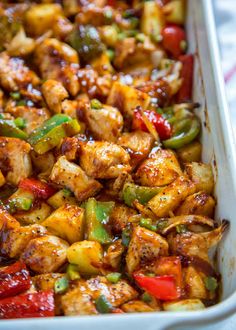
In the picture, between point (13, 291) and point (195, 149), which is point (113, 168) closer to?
point (195, 149)

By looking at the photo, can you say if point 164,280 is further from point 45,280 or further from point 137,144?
point 137,144

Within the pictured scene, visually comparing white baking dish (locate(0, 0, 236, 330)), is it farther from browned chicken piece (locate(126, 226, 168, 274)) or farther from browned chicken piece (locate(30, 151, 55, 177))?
browned chicken piece (locate(30, 151, 55, 177))

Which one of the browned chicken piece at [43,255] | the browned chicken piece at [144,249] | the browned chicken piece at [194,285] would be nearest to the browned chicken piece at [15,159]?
the browned chicken piece at [43,255]

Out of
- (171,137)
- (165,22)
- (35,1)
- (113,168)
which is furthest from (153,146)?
(35,1)

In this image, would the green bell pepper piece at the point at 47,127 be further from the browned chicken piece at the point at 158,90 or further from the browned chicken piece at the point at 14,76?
the browned chicken piece at the point at 158,90

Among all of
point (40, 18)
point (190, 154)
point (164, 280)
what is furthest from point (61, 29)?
point (164, 280)

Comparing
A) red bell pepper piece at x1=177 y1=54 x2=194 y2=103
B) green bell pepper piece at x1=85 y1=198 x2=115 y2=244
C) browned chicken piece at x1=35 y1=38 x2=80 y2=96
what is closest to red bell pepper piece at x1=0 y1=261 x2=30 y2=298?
green bell pepper piece at x1=85 y1=198 x2=115 y2=244
